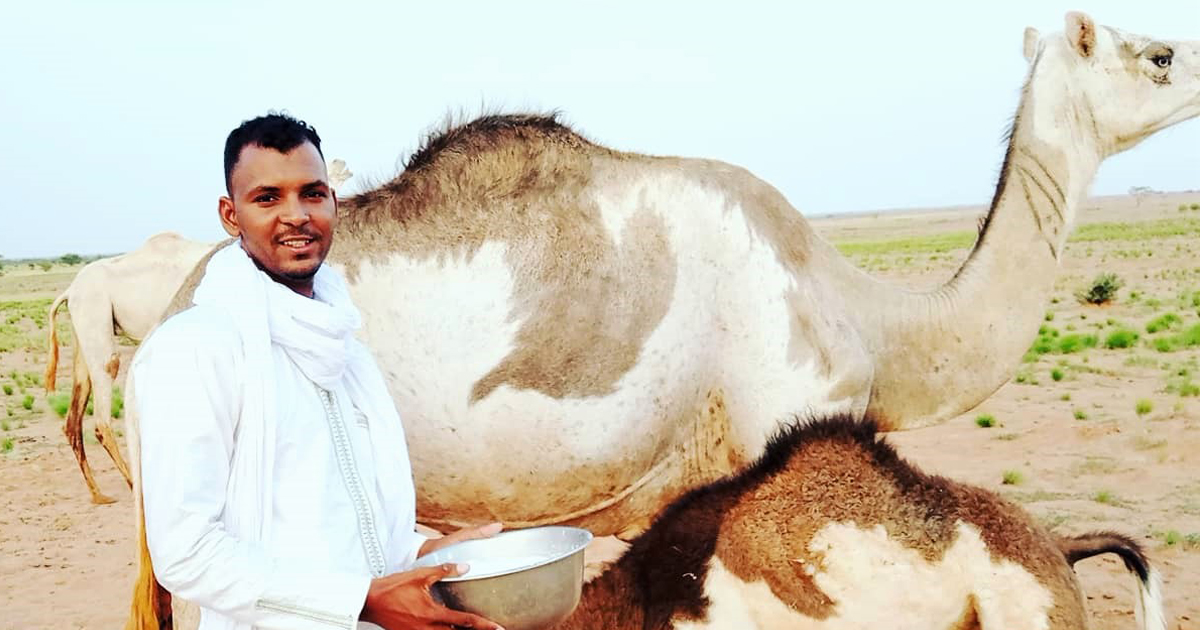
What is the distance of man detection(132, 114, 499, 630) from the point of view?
1.76m

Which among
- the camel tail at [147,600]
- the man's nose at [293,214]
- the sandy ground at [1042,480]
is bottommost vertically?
the sandy ground at [1042,480]

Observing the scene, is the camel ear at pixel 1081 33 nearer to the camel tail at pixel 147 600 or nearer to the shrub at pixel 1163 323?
the camel tail at pixel 147 600

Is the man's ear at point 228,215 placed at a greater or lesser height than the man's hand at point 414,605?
greater

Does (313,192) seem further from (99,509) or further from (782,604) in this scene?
(99,509)

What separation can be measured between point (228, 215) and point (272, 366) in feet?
1.19

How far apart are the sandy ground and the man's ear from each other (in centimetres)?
510

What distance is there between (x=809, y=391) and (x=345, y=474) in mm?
2563

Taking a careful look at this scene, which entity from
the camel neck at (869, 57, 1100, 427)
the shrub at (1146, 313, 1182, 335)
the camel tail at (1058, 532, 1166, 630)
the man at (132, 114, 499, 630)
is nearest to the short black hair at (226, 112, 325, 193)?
the man at (132, 114, 499, 630)

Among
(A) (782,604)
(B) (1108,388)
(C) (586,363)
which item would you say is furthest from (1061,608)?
(B) (1108,388)

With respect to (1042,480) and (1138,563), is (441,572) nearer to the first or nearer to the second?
(1138,563)

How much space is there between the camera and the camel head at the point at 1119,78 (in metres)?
4.96

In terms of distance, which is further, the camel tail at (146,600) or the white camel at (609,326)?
the white camel at (609,326)

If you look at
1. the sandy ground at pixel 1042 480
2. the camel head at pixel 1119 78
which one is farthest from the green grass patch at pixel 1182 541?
the camel head at pixel 1119 78

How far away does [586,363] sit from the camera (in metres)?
3.95
